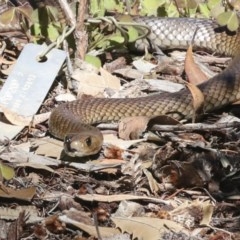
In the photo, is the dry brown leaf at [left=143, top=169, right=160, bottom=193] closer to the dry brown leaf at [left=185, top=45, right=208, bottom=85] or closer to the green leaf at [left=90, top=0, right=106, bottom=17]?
the dry brown leaf at [left=185, top=45, right=208, bottom=85]

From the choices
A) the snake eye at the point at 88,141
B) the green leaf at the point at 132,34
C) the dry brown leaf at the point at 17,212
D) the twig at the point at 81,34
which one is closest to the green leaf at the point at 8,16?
the twig at the point at 81,34

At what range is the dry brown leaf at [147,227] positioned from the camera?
13.2ft

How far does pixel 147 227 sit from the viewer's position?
407cm

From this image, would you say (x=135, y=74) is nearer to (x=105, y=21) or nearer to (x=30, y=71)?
(x=105, y=21)

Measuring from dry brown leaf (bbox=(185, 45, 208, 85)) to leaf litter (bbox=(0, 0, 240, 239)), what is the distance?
85 centimetres

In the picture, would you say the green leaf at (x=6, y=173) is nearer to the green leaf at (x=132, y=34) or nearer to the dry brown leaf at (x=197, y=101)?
the dry brown leaf at (x=197, y=101)

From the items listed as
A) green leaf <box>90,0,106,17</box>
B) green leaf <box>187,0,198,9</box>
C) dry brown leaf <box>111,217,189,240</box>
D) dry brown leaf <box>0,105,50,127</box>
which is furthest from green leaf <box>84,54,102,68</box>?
dry brown leaf <box>111,217,189,240</box>

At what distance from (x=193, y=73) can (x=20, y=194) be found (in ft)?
7.13

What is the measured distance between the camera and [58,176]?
4602 millimetres

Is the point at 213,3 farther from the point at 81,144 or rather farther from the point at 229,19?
the point at 81,144

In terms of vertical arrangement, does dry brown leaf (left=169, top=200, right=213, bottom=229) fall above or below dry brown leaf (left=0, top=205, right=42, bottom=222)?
above

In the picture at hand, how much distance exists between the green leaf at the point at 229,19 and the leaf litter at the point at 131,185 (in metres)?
1.56

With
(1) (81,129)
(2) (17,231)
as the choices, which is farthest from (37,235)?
(1) (81,129)

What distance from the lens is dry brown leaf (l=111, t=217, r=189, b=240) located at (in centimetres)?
402
